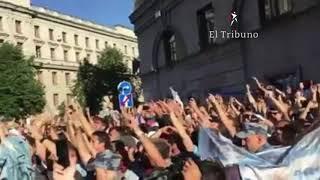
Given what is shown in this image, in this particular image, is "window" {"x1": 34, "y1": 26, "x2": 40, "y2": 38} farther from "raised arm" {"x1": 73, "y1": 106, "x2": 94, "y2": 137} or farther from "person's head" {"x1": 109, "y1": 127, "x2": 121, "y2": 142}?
"person's head" {"x1": 109, "y1": 127, "x2": 121, "y2": 142}

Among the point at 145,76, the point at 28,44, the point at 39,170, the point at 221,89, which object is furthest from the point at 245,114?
the point at 28,44

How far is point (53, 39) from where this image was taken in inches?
3305

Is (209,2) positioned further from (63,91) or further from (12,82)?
(63,91)

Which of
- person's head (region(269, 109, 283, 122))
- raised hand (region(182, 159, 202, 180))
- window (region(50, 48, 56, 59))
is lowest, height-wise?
raised hand (region(182, 159, 202, 180))

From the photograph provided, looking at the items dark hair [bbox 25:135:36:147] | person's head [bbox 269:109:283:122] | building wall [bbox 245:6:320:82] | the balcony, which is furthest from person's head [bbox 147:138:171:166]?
the balcony

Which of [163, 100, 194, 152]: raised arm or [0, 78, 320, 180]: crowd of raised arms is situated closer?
[0, 78, 320, 180]: crowd of raised arms

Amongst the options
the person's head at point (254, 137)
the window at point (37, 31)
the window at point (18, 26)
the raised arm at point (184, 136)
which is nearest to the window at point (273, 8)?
the raised arm at point (184, 136)

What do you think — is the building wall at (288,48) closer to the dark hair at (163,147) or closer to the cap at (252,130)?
the cap at (252,130)

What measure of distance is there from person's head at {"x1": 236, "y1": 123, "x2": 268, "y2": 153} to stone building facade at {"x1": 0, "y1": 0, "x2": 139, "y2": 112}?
65.3 meters

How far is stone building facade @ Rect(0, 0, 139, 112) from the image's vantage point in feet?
243

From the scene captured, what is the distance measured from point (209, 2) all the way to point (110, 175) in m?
19.9

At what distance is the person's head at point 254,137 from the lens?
21.2ft

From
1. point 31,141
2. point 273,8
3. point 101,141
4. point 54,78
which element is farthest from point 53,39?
point 101,141

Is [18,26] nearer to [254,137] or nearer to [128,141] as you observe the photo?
[128,141]
